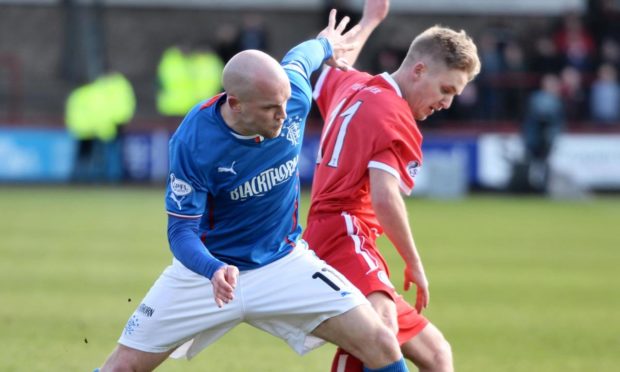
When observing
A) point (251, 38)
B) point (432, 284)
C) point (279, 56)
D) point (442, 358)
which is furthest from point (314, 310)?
point (279, 56)

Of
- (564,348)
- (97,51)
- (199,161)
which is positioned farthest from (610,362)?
(97,51)

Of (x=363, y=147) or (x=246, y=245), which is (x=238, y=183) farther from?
(x=363, y=147)

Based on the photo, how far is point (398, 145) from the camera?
6.05 m

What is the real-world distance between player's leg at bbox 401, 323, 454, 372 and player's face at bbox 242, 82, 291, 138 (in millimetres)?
1396

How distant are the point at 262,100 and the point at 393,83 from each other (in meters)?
1.09

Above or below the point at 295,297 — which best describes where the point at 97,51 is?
below

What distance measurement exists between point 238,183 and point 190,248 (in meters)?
0.44

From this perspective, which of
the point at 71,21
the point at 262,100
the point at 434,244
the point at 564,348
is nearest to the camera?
the point at 262,100

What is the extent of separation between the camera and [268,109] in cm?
545

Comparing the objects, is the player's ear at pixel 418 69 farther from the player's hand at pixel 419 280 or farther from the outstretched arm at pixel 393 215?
the player's hand at pixel 419 280

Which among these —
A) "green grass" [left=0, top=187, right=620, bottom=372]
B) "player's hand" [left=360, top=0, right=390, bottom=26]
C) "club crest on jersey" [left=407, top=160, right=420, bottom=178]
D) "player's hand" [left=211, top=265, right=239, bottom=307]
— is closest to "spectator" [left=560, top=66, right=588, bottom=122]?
"green grass" [left=0, top=187, right=620, bottom=372]

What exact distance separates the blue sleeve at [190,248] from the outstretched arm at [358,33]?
1528mm

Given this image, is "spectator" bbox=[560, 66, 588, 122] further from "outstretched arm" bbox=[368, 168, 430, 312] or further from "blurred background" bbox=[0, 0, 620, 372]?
"outstretched arm" bbox=[368, 168, 430, 312]

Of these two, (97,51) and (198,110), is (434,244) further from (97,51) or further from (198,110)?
(97,51)
